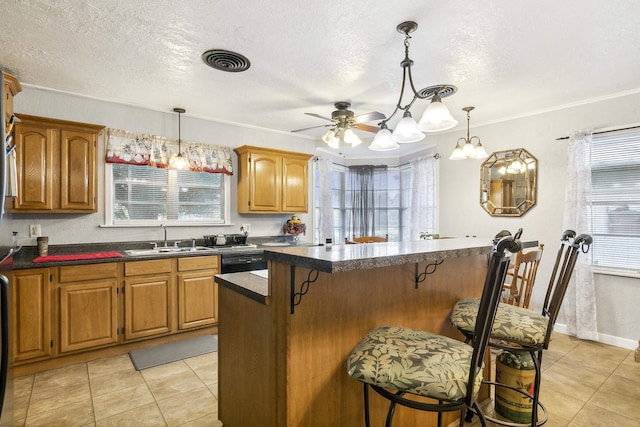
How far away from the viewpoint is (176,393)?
2.42 meters

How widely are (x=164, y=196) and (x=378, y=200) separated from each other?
354 cm

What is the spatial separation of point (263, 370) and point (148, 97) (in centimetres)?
316

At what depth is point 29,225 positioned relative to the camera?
10.2ft

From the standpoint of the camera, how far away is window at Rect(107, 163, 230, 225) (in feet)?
11.9

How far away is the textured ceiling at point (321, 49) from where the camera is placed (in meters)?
1.98

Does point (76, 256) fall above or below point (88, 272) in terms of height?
A: above

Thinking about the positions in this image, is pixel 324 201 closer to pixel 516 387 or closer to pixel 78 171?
pixel 78 171

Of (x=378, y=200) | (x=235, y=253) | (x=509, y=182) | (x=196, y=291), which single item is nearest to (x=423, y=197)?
(x=378, y=200)

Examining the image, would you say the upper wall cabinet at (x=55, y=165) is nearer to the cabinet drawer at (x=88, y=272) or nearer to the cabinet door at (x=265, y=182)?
the cabinet drawer at (x=88, y=272)

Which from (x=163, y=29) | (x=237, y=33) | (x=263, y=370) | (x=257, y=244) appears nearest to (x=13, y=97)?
(x=163, y=29)

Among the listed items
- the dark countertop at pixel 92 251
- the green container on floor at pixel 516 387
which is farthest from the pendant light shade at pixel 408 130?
the dark countertop at pixel 92 251

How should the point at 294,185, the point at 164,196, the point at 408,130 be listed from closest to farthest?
the point at 408,130
the point at 164,196
the point at 294,185

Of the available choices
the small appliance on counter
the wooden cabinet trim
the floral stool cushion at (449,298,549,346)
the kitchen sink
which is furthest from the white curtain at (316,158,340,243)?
the floral stool cushion at (449,298,549,346)

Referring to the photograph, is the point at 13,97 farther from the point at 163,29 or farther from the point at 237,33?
the point at 237,33
